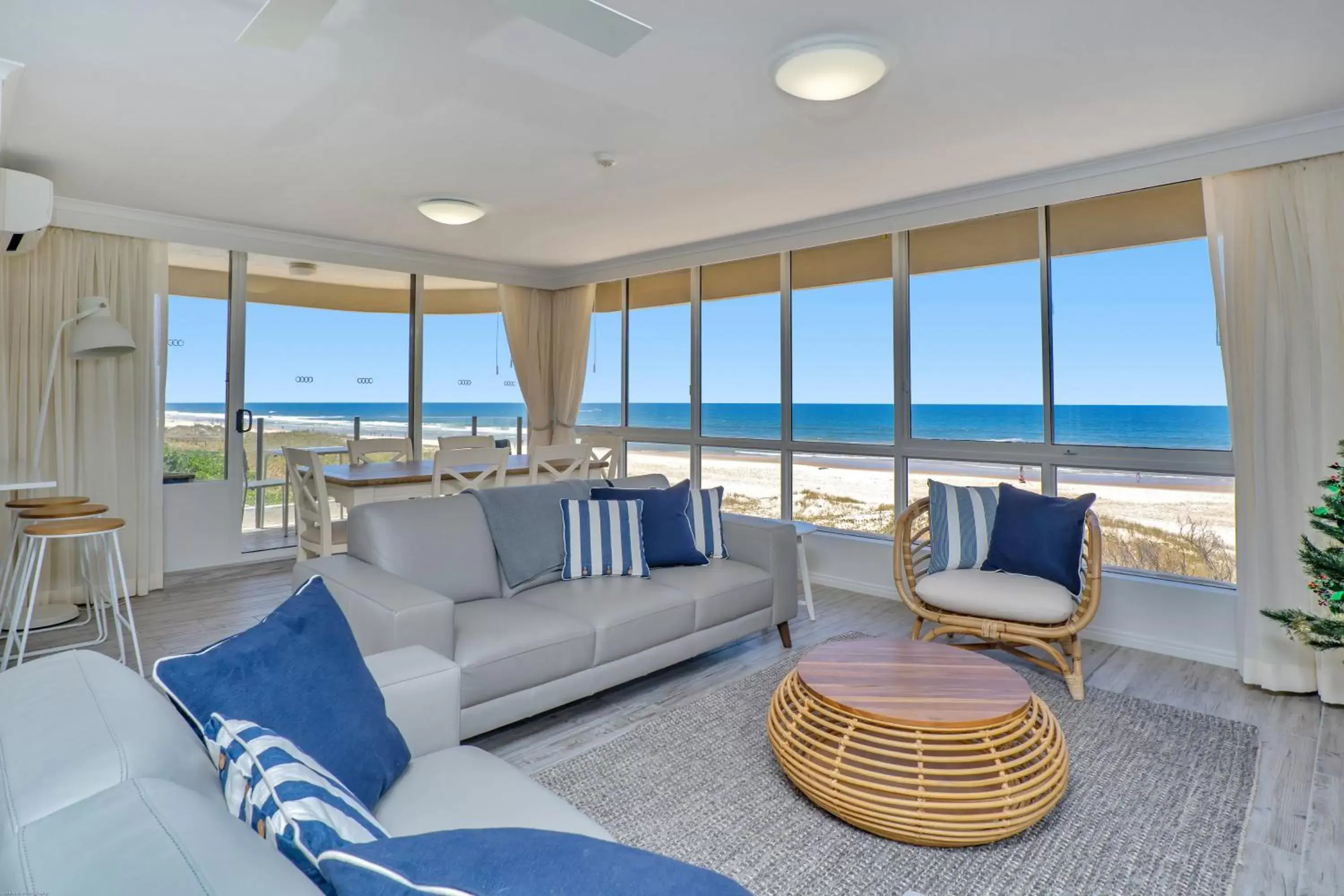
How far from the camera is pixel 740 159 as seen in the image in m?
3.53

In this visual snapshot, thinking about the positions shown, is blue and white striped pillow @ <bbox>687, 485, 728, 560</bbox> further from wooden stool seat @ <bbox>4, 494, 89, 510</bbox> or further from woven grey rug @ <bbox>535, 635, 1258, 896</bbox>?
wooden stool seat @ <bbox>4, 494, 89, 510</bbox>

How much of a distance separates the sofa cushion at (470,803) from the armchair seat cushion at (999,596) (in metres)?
2.35

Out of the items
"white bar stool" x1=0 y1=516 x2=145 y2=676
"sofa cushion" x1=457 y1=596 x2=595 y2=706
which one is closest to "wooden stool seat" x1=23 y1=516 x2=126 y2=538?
"white bar stool" x1=0 y1=516 x2=145 y2=676

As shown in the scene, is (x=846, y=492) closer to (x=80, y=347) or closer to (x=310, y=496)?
(x=310, y=496)

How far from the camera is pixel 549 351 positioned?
6902mm

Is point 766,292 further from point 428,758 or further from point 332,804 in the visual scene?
point 332,804

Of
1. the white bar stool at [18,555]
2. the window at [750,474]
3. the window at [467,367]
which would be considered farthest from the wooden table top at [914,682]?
the window at [467,367]

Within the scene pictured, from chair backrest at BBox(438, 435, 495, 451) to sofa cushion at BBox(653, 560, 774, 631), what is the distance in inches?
116

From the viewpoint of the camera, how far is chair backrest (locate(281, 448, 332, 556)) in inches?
158

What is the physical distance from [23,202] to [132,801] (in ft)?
12.7

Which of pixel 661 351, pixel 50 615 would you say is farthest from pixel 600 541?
pixel 661 351

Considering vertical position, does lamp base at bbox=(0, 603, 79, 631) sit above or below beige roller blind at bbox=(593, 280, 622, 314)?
below

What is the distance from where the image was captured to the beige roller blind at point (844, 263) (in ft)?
15.5

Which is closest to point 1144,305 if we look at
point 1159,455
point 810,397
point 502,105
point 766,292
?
point 1159,455
